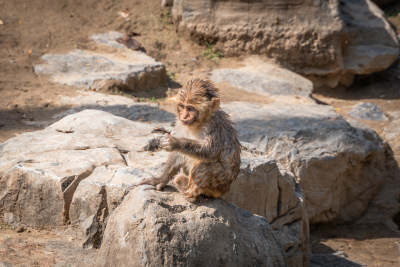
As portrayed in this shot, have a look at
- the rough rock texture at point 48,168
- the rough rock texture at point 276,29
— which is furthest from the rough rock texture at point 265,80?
the rough rock texture at point 48,168

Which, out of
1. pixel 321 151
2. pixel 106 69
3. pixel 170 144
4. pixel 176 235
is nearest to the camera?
Result: pixel 176 235

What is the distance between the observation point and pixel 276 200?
22.7 ft

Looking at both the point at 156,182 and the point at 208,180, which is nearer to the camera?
the point at 208,180

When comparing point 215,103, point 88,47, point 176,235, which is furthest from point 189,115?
point 88,47

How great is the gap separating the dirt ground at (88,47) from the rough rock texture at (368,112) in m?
0.22

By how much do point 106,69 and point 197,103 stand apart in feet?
21.7

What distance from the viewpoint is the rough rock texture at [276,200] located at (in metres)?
6.47

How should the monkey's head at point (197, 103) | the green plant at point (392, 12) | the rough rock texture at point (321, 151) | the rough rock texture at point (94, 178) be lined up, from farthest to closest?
the green plant at point (392, 12), the rough rock texture at point (321, 151), the rough rock texture at point (94, 178), the monkey's head at point (197, 103)

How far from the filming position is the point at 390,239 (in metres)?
9.16

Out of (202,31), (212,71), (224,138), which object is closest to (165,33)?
(202,31)

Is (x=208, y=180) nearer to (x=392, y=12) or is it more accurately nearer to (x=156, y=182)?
(x=156, y=182)

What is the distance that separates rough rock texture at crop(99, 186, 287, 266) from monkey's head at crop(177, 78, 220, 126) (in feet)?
2.68

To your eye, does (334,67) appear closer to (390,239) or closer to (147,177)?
(390,239)

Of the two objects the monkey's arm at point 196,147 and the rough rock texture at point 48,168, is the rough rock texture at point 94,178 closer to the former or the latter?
the rough rock texture at point 48,168
